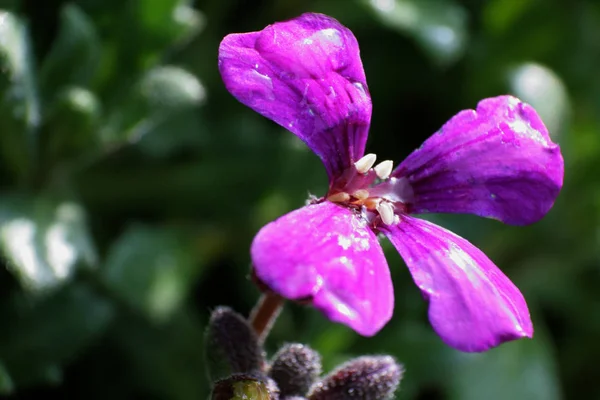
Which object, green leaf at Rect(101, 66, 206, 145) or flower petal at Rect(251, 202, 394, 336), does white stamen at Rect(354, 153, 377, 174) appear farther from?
green leaf at Rect(101, 66, 206, 145)

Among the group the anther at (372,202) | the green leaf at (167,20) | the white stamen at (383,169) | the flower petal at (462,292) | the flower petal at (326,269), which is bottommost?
the green leaf at (167,20)

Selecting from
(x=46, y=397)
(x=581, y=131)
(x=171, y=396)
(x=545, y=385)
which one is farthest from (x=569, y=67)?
(x=46, y=397)

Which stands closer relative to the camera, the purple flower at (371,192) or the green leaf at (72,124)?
the purple flower at (371,192)

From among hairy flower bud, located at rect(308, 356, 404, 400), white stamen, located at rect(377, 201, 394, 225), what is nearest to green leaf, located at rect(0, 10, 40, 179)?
white stamen, located at rect(377, 201, 394, 225)

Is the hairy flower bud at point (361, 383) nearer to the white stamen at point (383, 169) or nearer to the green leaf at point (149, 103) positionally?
the white stamen at point (383, 169)

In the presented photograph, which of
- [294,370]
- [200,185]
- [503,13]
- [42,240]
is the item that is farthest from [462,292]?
[503,13]

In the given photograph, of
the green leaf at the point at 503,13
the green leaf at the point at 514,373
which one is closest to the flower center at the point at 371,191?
the green leaf at the point at 514,373

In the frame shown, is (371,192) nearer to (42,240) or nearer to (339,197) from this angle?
(339,197)

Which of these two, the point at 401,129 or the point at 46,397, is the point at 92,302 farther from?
the point at 401,129
